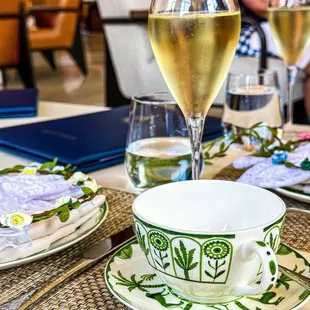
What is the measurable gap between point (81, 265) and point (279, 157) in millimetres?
277

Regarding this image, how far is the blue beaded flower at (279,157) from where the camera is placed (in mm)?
631

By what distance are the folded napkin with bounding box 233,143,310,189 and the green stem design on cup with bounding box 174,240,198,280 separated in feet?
0.87

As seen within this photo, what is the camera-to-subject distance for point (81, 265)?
1.49ft

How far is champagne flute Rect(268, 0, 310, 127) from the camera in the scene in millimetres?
849

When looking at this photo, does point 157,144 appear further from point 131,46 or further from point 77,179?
point 131,46

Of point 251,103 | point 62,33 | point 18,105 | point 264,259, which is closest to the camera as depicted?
point 264,259

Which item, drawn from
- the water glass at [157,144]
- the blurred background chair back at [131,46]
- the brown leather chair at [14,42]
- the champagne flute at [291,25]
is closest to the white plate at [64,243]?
the water glass at [157,144]

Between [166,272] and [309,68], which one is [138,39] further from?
[166,272]

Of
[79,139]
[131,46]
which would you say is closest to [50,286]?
[79,139]

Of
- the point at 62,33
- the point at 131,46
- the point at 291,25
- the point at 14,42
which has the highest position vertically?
the point at 291,25

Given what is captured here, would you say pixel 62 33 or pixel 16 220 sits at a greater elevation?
pixel 16 220

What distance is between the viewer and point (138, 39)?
2.16m

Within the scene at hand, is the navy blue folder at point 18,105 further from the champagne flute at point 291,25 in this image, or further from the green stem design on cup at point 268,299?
the green stem design on cup at point 268,299

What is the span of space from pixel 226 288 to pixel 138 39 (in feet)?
6.15
